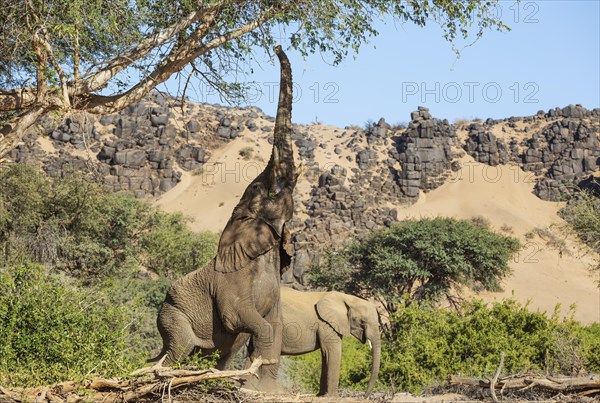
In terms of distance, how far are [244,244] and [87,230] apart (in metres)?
22.1

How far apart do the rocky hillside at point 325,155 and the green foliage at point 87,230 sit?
2173 cm

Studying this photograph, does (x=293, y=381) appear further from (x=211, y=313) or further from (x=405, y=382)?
(x=211, y=313)

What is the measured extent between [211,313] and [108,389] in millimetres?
2796

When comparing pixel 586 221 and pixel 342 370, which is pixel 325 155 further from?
pixel 586 221

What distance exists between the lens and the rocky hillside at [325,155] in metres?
59.8

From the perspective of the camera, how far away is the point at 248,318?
926 centimetres

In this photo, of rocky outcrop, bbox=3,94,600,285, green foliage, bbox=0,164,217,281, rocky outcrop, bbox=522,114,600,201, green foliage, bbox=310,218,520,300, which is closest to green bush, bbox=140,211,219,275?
green foliage, bbox=0,164,217,281

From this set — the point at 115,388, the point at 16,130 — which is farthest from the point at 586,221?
the point at 115,388

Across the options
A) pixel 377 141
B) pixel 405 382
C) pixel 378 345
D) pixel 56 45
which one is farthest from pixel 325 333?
pixel 377 141

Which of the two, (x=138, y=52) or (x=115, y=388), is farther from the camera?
(x=138, y=52)

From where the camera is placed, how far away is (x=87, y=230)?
101 ft

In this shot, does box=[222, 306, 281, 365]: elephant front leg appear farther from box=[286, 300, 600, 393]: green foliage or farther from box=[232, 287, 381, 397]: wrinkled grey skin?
box=[286, 300, 600, 393]: green foliage

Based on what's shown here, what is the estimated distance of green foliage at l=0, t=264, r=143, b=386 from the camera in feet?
26.2

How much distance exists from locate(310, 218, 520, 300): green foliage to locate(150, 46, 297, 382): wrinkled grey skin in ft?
72.6
